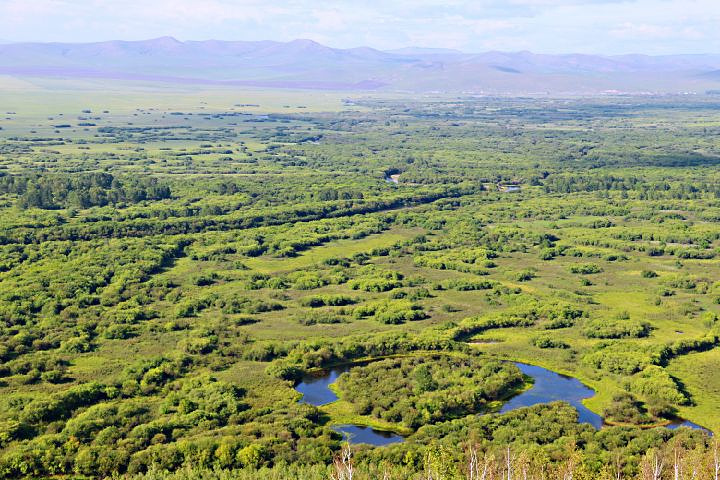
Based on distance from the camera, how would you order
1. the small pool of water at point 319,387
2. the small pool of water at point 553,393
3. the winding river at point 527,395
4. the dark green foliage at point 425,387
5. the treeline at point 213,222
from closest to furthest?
the winding river at point 527,395, the dark green foliage at point 425,387, the small pool of water at point 553,393, the small pool of water at point 319,387, the treeline at point 213,222

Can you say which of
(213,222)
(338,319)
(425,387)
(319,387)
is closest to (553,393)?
(425,387)

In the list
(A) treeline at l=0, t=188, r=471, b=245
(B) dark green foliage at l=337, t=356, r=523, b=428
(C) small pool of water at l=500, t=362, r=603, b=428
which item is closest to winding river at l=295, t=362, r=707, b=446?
(C) small pool of water at l=500, t=362, r=603, b=428

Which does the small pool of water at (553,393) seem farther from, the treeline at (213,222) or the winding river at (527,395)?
the treeline at (213,222)

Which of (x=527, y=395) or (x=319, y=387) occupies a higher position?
(x=527, y=395)

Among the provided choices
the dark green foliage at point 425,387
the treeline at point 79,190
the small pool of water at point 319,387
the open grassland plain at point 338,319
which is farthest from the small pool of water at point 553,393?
the treeline at point 79,190

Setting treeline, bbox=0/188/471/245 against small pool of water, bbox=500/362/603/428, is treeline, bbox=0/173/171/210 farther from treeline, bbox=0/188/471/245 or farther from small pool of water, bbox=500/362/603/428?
small pool of water, bbox=500/362/603/428

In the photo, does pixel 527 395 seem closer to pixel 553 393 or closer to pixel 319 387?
pixel 553 393

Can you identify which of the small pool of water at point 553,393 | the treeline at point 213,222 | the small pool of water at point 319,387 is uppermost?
the treeline at point 213,222
